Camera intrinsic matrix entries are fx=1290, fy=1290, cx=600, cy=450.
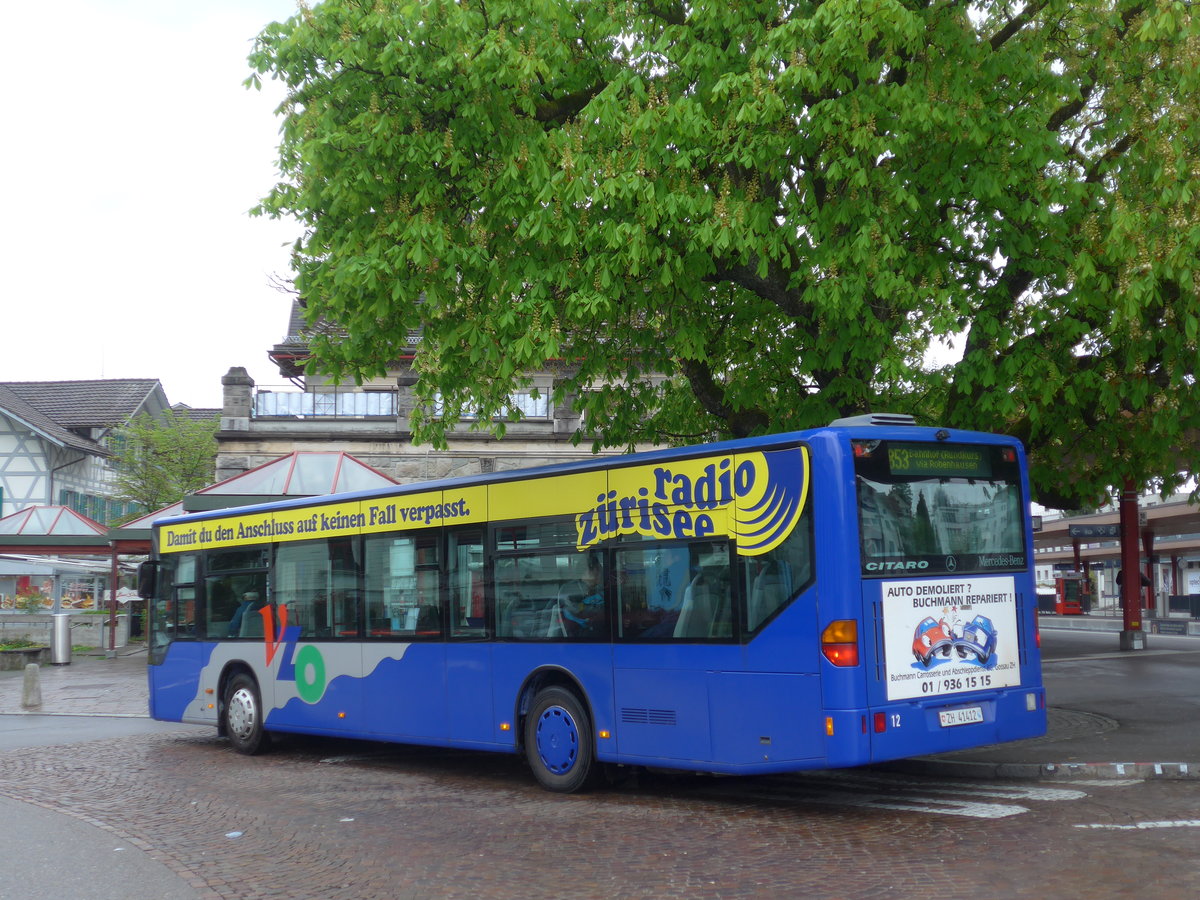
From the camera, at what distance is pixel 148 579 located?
16422 millimetres

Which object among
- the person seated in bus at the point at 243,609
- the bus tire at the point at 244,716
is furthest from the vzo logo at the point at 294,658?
the bus tire at the point at 244,716

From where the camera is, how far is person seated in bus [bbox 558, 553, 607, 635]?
10742mm

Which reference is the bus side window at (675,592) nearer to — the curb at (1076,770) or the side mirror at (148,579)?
the curb at (1076,770)

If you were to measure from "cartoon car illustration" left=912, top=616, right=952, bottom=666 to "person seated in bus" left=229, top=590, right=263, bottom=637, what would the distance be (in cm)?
828

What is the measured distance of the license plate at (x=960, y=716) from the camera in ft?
31.0

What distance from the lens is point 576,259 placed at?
12.1 m

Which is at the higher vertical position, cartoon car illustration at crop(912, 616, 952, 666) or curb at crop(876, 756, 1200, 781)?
cartoon car illustration at crop(912, 616, 952, 666)

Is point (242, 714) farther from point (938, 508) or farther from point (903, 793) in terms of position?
point (938, 508)

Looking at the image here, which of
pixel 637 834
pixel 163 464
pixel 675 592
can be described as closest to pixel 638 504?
pixel 675 592

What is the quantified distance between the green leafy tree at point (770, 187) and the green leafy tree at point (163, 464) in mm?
36208

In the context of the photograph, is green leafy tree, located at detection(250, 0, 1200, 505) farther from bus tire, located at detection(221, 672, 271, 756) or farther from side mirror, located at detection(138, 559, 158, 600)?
side mirror, located at detection(138, 559, 158, 600)

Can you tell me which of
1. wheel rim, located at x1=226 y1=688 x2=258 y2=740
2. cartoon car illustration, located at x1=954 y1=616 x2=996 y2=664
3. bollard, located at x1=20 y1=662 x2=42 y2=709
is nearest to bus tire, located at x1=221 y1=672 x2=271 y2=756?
wheel rim, located at x1=226 y1=688 x2=258 y2=740

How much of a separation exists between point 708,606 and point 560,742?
211 cm

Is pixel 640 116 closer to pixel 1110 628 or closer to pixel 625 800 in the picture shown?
pixel 625 800
